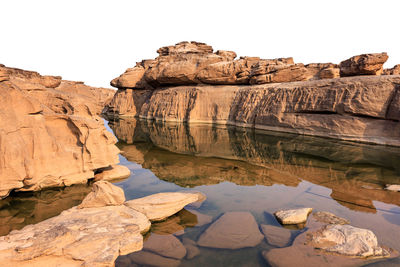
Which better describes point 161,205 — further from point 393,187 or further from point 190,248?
point 393,187

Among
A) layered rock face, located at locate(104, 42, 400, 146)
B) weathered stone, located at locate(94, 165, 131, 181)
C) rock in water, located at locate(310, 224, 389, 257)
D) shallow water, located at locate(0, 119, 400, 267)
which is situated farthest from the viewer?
layered rock face, located at locate(104, 42, 400, 146)

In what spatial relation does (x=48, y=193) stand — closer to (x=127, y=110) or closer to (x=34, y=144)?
(x=34, y=144)

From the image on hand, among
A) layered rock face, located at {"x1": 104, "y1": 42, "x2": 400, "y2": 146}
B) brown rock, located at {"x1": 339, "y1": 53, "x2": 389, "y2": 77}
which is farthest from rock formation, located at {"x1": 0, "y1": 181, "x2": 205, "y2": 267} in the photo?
brown rock, located at {"x1": 339, "y1": 53, "x2": 389, "y2": 77}

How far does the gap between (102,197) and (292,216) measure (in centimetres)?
357

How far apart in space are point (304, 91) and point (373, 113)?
5.09 meters

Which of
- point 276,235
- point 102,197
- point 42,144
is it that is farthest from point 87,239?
point 42,144

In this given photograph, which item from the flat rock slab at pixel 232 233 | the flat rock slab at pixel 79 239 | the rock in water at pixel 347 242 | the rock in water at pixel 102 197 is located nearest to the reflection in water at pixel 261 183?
the flat rock slab at pixel 232 233

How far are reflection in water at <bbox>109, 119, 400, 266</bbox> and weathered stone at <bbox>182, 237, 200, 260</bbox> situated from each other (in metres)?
0.02

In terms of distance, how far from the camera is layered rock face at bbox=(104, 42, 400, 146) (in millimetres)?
14078

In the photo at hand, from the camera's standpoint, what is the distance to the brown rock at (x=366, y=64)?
15539 millimetres

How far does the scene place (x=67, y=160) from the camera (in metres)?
6.18

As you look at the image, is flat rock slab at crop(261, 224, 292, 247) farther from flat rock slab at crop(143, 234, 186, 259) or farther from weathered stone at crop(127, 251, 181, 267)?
weathered stone at crop(127, 251, 181, 267)

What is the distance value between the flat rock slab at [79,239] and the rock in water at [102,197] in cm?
28

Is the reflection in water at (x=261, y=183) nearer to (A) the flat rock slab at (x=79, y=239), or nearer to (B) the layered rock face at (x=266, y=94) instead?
(A) the flat rock slab at (x=79, y=239)
